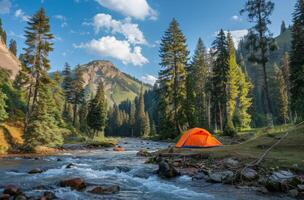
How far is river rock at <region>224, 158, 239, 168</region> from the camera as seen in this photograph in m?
12.9

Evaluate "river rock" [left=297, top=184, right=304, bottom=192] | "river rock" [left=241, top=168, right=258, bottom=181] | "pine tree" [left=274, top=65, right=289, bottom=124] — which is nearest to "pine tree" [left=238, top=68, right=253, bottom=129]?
"pine tree" [left=274, top=65, right=289, bottom=124]

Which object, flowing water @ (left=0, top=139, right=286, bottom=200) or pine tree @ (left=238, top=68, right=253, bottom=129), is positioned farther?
pine tree @ (left=238, top=68, right=253, bottom=129)

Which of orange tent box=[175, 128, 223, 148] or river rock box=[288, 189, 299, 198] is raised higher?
orange tent box=[175, 128, 223, 148]

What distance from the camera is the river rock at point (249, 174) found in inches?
424

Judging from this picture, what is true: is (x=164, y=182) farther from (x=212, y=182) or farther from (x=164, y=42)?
(x=164, y=42)

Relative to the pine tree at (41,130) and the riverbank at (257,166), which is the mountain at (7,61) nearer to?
the pine tree at (41,130)

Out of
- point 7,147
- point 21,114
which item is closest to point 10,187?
point 7,147

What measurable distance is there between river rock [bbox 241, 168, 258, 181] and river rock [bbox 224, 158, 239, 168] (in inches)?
62.9

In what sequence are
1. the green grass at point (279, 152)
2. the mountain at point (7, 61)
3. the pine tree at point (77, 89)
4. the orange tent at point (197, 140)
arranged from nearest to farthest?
1. the green grass at point (279, 152)
2. the orange tent at point (197, 140)
3. the pine tree at point (77, 89)
4. the mountain at point (7, 61)

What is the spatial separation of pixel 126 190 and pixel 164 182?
1923 millimetres

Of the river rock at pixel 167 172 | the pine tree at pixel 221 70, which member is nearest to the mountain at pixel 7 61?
the pine tree at pixel 221 70

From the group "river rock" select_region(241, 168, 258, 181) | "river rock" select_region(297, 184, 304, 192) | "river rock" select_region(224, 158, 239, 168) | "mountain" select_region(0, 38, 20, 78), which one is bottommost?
"river rock" select_region(297, 184, 304, 192)

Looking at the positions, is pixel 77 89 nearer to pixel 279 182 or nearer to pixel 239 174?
pixel 239 174

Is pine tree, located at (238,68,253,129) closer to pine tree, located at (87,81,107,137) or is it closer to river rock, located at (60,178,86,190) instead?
pine tree, located at (87,81,107,137)
